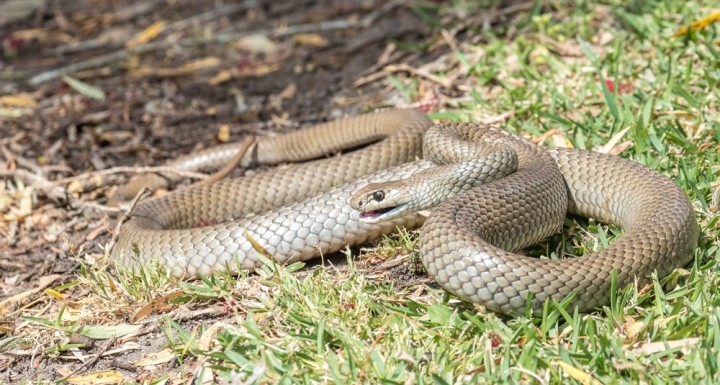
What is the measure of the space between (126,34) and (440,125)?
A: 21.8 feet

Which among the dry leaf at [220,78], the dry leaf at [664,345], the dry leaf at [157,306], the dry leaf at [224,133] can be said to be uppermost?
the dry leaf at [664,345]

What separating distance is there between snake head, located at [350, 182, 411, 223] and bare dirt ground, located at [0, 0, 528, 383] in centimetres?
186

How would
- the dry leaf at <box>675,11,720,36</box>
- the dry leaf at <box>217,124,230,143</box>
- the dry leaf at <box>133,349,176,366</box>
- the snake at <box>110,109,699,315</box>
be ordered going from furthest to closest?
the dry leaf at <box>217,124,230,143</box>, the dry leaf at <box>675,11,720,36</box>, the dry leaf at <box>133,349,176,366</box>, the snake at <box>110,109,699,315</box>

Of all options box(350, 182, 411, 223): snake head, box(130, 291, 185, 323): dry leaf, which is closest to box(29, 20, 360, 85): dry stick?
box(350, 182, 411, 223): snake head

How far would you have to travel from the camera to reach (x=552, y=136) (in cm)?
639

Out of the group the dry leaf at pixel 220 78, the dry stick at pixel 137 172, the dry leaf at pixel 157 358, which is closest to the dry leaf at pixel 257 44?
the dry leaf at pixel 220 78

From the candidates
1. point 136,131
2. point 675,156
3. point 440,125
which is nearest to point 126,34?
point 136,131

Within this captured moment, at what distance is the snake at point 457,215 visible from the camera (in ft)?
14.2

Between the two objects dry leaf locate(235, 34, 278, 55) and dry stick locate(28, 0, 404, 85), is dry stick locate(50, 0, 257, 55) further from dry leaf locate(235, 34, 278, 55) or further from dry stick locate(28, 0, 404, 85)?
dry leaf locate(235, 34, 278, 55)

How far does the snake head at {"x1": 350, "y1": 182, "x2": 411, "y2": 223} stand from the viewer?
211 inches

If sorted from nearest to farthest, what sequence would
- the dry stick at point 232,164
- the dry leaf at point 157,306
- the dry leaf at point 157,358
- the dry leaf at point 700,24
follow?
the dry leaf at point 157,358 → the dry leaf at point 157,306 → the dry stick at point 232,164 → the dry leaf at point 700,24

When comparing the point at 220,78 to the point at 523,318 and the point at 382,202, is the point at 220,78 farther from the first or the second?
the point at 523,318

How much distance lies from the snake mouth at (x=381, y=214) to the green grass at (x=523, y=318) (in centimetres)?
18

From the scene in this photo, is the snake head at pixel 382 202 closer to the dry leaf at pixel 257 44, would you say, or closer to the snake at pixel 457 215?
the snake at pixel 457 215
